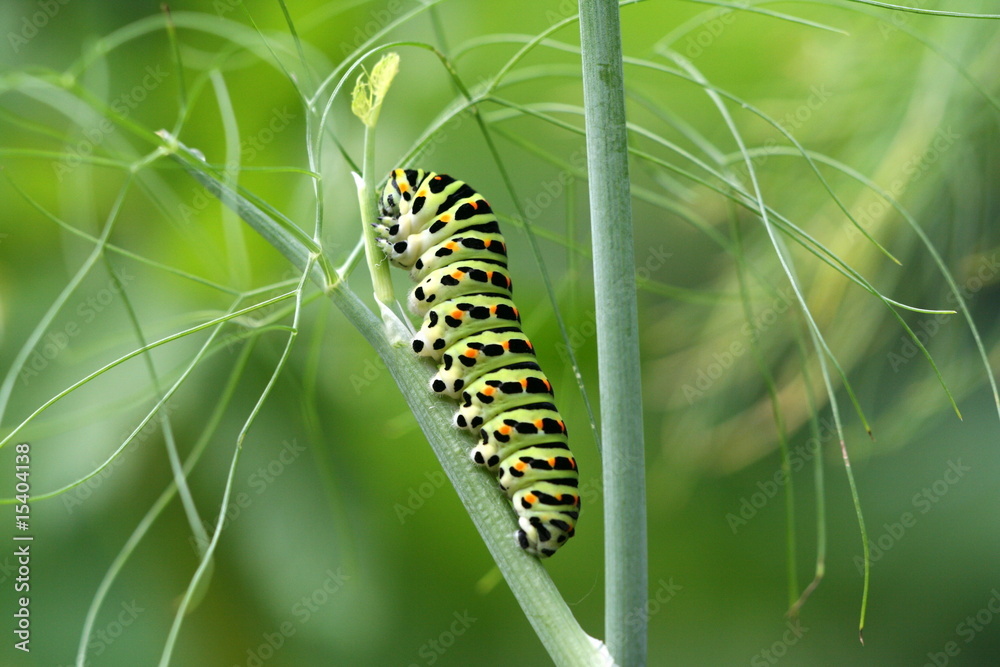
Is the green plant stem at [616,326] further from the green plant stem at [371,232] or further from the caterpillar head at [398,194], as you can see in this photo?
the caterpillar head at [398,194]

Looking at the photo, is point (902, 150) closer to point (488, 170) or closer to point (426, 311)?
point (488, 170)

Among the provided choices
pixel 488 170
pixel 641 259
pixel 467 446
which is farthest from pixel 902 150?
pixel 467 446

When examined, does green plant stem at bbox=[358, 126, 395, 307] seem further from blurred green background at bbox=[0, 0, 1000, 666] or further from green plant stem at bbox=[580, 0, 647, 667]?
blurred green background at bbox=[0, 0, 1000, 666]

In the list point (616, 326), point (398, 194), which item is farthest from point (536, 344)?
point (616, 326)

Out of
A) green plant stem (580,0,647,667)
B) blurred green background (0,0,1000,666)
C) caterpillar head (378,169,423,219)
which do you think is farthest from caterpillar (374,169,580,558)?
blurred green background (0,0,1000,666)

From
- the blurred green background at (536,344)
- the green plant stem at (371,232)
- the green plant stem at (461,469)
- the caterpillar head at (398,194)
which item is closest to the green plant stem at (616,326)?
the green plant stem at (461,469)

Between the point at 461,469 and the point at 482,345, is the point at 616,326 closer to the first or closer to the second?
the point at 461,469
